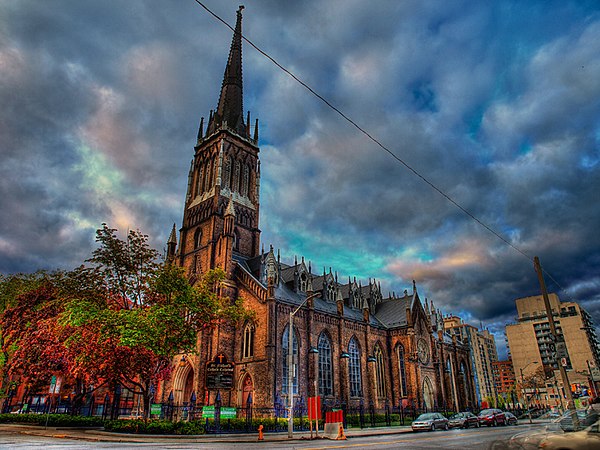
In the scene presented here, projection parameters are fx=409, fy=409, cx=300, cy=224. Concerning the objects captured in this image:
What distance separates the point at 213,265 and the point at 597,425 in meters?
36.9

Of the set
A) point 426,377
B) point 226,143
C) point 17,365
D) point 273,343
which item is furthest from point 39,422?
point 426,377

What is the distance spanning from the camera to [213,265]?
4062 cm

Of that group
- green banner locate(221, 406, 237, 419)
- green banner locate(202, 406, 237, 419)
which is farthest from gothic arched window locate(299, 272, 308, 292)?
green banner locate(221, 406, 237, 419)

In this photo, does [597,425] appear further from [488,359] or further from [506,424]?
[488,359]

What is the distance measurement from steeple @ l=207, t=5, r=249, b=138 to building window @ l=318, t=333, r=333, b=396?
27.7m

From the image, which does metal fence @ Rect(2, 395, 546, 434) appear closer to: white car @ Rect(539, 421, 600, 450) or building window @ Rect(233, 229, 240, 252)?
building window @ Rect(233, 229, 240, 252)

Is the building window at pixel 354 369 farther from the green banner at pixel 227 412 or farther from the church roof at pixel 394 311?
the green banner at pixel 227 412

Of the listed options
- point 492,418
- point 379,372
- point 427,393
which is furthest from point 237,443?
point 427,393

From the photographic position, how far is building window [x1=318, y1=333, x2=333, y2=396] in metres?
39.1

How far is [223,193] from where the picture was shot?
4591 cm

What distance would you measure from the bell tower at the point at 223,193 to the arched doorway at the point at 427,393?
84.8ft

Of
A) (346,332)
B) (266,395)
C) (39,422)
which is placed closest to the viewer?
(39,422)

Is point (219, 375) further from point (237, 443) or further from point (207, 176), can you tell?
point (207, 176)

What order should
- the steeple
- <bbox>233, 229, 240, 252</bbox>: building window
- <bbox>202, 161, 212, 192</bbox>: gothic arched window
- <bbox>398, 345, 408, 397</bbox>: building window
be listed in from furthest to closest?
the steeple, <bbox>202, 161, 212, 192</bbox>: gothic arched window, <bbox>398, 345, 408, 397</bbox>: building window, <bbox>233, 229, 240, 252</bbox>: building window
